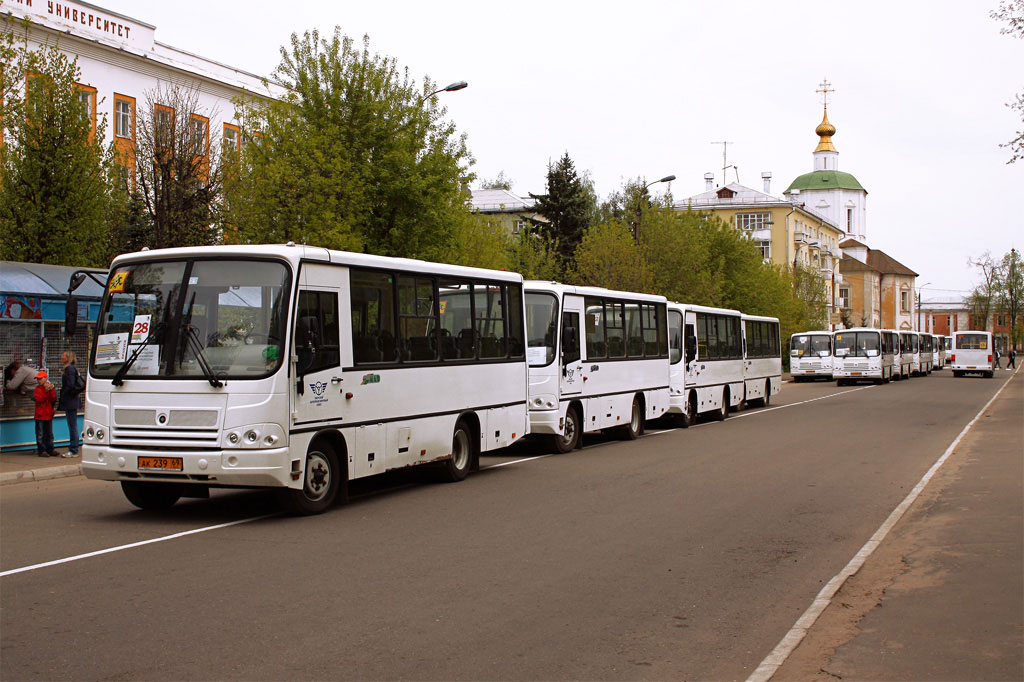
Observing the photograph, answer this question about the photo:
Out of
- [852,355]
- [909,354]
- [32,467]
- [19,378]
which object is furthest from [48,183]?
[909,354]

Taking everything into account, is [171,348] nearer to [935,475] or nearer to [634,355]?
[935,475]

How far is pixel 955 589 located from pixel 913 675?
240 centimetres

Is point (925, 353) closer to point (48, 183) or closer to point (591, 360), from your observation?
point (591, 360)

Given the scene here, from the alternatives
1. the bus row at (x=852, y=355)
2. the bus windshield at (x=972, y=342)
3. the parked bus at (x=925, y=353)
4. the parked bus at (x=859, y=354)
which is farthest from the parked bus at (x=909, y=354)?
the parked bus at (x=859, y=354)

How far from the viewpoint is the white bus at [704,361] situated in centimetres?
2541

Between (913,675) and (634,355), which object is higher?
(634,355)

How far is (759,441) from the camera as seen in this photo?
850 inches

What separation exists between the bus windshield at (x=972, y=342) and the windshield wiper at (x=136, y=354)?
68137 millimetres

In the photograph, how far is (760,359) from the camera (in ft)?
113

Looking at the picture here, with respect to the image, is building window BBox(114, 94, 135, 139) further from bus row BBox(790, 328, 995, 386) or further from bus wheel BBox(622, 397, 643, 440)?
bus row BBox(790, 328, 995, 386)

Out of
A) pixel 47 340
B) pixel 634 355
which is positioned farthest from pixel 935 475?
pixel 47 340

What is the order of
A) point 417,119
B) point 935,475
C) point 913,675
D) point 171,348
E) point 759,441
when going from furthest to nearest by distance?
1. point 417,119
2. point 759,441
3. point 935,475
4. point 171,348
5. point 913,675

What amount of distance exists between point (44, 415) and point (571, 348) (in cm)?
873

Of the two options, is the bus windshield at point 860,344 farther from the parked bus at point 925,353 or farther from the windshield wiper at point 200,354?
the windshield wiper at point 200,354
